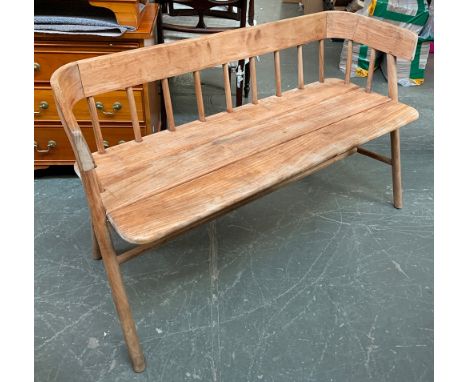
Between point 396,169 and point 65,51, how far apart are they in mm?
1685

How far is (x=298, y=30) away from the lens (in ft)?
6.19

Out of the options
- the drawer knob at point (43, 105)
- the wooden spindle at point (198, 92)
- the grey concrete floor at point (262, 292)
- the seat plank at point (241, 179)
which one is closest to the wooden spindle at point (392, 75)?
the seat plank at point (241, 179)

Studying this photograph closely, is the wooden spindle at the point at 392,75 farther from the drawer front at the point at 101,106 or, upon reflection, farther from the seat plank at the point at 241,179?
the drawer front at the point at 101,106

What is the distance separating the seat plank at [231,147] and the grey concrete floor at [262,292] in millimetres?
574

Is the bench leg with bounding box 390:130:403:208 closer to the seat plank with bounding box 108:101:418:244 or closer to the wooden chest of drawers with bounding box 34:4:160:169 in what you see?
the seat plank with bounding box 108:101:418:244

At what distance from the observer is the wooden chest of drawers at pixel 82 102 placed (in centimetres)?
190

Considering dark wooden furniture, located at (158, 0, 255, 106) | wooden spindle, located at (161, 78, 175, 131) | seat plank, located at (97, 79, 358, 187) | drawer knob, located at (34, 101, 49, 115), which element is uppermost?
dark wooden furniture, located at (158, 0, 255, 106)

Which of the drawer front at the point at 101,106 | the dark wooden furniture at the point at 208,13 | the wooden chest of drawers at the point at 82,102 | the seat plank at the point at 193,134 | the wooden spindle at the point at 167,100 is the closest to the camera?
the seat plank at the point at 193,134

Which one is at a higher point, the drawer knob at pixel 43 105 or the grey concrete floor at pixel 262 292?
the drawer knob at pixel 43 105

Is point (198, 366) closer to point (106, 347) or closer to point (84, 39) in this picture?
point (106, 347)

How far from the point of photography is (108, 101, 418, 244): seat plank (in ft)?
3.84

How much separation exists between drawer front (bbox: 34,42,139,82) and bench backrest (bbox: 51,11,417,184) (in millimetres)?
494

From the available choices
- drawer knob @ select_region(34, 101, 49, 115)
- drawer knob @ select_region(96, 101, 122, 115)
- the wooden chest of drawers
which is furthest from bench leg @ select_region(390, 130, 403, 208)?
drawer knob @ select_region(34, 101, 49, 115)

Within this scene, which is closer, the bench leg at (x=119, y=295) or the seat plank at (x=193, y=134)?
the bench leg at (x=119, y=295)
